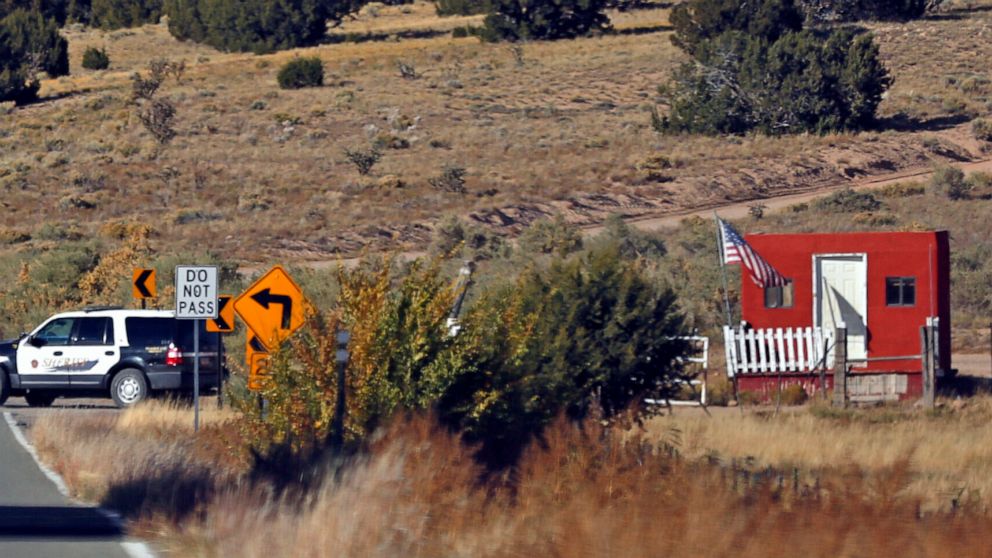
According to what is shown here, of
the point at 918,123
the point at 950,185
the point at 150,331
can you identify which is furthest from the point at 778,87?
the point at 150,331

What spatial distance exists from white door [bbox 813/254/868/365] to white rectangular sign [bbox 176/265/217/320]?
1071cm

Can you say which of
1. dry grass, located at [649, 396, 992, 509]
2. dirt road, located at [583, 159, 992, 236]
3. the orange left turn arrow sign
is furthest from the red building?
dirt road, located at [583, 159, 992, 236]

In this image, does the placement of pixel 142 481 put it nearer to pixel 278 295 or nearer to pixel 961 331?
pixel 278 295

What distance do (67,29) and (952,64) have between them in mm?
66890

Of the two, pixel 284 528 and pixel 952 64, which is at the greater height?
pixel 952 64

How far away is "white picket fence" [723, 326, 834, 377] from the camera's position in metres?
22.4

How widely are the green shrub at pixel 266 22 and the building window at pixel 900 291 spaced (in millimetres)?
68294

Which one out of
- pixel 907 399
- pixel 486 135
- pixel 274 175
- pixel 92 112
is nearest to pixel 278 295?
pixel 907 399

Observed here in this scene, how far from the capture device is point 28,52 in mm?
81438

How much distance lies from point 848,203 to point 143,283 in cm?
2917

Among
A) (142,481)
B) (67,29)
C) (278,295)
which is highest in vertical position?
(67,29)

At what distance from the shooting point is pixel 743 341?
22.6 meters

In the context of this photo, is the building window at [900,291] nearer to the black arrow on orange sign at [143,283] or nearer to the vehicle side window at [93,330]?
the black arrow on orange sign at [143,283]

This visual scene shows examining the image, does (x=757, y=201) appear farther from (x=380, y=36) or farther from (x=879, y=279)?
(x=380, y=36)
